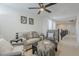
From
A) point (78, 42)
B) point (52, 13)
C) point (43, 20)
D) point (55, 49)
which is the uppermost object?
point (52, 13)

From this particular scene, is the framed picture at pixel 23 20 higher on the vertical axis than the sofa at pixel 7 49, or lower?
higher

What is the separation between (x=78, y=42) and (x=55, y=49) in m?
0.35

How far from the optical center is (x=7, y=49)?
1.50 meters

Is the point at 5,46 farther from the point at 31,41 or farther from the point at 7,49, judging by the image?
the point at 31,41

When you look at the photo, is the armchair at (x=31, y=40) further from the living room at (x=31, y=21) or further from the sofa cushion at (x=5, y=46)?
the sofa cushion at (x=5, y=46)

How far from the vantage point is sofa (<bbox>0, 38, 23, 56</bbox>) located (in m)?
1.51

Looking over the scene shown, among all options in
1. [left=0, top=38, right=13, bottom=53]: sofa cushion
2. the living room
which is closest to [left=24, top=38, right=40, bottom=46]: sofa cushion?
the living room

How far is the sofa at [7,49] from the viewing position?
1.51 m

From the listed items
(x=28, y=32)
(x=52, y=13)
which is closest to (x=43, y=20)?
(x=52, y=13)

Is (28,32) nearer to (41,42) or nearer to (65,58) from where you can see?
(41,42)

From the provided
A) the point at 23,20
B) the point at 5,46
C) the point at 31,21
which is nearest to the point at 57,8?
the point at 31,21

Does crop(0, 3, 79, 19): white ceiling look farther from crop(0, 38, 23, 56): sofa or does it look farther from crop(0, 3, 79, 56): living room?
crop(0, 38, 23, 56): sofa

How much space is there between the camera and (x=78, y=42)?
1.52m

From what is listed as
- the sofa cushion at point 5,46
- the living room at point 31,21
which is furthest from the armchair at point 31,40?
the sofa cushion at point 5,46
